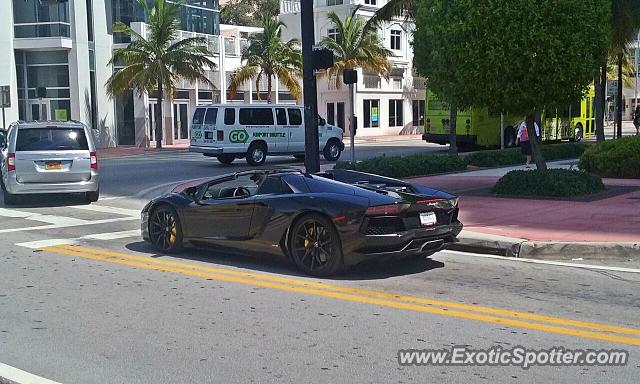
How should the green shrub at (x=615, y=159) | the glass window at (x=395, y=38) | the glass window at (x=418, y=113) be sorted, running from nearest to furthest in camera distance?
the green shrub at (x=615, y=159)
the glass window at (x=395, y=38)
the glass window at (x=418, y=113)

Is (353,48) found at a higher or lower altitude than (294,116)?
higher

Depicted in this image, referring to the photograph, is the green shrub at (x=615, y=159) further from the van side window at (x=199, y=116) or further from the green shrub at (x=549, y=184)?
the van side window at (x=199, y=116)

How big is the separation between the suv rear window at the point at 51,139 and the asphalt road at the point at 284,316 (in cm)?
561

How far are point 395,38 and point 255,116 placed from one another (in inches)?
1292

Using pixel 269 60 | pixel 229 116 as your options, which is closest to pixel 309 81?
pixel 229 116

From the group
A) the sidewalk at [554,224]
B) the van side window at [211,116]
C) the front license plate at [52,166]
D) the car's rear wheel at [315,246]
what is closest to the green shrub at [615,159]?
the sidewalk at [554,224]

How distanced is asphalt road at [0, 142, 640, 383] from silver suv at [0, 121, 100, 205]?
17.5 feet

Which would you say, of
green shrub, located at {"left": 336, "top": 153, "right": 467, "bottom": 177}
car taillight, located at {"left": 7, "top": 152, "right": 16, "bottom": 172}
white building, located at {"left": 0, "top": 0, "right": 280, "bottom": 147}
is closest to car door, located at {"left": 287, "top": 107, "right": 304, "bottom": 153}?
green shrub, located at {"left": 336, "top": 153, "right": 467, "bottom": 177}

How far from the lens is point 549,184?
14.9m

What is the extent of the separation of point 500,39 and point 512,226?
13.6ft

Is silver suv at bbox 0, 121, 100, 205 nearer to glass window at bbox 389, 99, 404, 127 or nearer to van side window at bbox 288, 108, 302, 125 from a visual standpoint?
van side window at bbox 288, 108, 302, 125

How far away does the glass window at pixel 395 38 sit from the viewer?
5713 centimetres

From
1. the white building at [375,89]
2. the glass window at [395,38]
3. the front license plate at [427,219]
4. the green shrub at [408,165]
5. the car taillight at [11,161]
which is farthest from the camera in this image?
the glass window at [395,38]

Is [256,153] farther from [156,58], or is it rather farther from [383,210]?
[383,210]
